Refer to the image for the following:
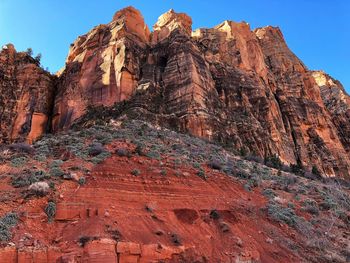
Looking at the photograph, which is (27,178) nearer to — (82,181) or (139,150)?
(82,181)

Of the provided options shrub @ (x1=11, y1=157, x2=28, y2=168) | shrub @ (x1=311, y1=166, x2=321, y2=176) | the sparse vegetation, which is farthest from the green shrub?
shrub @ (x1=311, y1=166, x2=321, y2=176)

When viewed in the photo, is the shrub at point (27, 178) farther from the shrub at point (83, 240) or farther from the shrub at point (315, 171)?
the shrub at point (315, 171)

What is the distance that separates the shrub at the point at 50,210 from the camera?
558 inches

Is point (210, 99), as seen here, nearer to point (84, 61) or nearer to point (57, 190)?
point (84, 61)

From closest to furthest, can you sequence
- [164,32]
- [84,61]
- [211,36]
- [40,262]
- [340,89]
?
[40,262] → [84,61] → [164,32] → [211,36] → [340,89]

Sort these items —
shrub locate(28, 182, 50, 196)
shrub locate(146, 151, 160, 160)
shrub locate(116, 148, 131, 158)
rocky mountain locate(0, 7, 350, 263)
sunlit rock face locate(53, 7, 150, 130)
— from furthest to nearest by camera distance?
sunlit rock face locate(53, 7, 150, 130) < shrub locate(146, 151, 160, 160) < shrub locate(116, 148, 131, 158) < shrub locate(28, 182, 50, 196) < rocky mountain locate(0, 7, 350, 263)

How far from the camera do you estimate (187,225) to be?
52.9ft

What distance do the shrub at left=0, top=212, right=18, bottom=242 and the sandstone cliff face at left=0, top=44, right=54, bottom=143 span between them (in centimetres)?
2661

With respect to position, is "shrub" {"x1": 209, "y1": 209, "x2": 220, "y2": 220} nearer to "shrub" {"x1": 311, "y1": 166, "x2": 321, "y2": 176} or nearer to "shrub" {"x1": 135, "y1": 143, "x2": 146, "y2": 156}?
"shrub" {"x1": 135, "y1": 143, "x2": 146, "y2": 156}

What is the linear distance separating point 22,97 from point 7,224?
3209 cm

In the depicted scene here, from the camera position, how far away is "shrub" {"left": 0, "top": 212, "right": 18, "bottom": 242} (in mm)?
12359

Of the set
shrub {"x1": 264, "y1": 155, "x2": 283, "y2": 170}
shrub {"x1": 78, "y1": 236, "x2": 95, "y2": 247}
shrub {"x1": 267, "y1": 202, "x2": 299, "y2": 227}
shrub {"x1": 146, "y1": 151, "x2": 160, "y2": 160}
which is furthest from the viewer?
shrub {"x1": 264, "y1": 155, "x2": 283, "y2": 170}

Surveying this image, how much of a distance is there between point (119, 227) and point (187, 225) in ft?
10.2

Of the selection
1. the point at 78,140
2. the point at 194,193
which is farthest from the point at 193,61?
the point at 194,193
